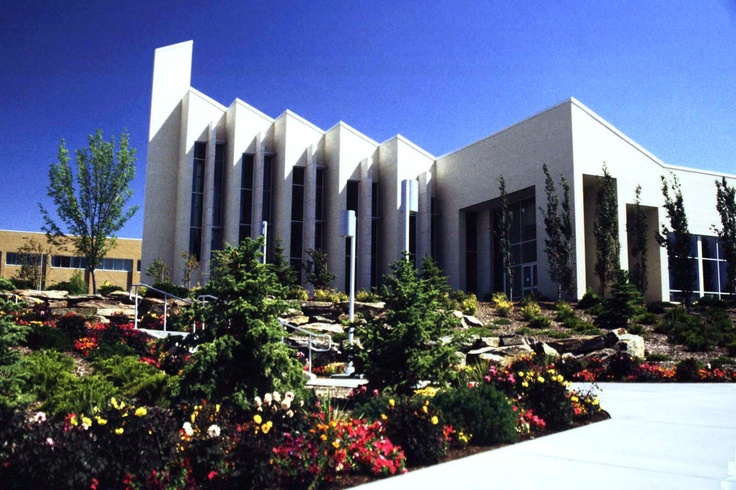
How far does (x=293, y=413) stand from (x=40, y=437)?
2142 mm

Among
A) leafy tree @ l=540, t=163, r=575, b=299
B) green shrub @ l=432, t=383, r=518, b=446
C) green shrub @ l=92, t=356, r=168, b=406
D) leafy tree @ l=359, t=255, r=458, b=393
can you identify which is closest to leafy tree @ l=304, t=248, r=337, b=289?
leafy tree @ l=540, t=163, r=575, b=299

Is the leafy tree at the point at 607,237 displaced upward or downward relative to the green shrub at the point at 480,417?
upward

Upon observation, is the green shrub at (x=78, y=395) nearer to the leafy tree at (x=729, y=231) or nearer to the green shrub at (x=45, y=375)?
the green shrub at (x=45, y=375)

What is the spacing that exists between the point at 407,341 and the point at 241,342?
2.93m

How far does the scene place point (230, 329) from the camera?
289 inches

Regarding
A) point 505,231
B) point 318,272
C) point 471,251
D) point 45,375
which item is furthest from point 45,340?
point 471,251

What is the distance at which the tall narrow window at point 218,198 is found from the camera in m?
34.5

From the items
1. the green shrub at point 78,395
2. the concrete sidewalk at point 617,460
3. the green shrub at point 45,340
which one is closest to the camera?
the concrete sidewalk at point 617,460

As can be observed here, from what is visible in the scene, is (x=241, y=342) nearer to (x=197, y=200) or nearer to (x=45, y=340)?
(x=45, y=340)

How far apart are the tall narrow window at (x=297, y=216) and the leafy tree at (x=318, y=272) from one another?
2.61 metres

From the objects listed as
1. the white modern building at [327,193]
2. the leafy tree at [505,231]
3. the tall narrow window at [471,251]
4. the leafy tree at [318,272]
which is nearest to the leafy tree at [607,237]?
the white modern building at [327,193]

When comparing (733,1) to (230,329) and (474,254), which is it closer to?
(230,329)

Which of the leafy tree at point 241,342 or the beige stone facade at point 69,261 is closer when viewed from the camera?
the leafy tree at point 241,342

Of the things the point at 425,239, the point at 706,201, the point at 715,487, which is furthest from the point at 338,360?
the point at 706,201
